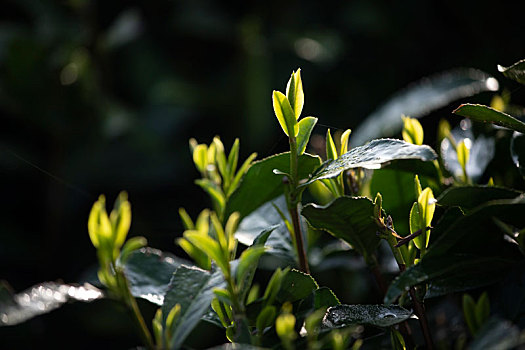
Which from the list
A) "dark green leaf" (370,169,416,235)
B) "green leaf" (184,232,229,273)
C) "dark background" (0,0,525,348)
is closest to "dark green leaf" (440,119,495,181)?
"dark green leaf" (370,169,416,235)

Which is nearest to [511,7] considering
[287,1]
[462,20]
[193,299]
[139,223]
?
[462,20]

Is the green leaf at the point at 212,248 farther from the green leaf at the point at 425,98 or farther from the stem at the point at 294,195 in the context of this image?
the green leaf at the point at 425,98

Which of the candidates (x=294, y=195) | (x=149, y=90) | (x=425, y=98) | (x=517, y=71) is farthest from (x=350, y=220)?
(x=149, y=90)

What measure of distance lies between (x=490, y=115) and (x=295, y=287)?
16cm

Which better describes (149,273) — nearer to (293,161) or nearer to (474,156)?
(293,161)

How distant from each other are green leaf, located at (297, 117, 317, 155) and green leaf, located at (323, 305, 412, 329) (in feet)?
0.32

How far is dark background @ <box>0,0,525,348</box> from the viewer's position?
1515mm

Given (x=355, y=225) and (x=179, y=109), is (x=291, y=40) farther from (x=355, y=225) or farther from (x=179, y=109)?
(x=355, y=225)

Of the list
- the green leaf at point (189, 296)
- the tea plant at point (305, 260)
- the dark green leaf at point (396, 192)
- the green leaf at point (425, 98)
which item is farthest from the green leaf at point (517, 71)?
the green leaf at point (425, 98)

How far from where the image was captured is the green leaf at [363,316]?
336 mm

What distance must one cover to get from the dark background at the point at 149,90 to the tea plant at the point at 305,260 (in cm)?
102

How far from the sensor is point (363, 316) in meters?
0.34

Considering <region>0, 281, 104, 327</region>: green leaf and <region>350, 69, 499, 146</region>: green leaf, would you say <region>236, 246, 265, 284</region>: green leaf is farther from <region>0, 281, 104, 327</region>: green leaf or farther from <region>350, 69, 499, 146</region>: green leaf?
<region>350, 69, 499, 146</region>: green leaf

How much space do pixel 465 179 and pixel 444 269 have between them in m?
A: 0.15
